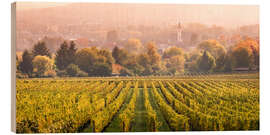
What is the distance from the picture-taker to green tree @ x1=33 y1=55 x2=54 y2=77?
1502cm

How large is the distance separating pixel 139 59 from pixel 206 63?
237 centimetres

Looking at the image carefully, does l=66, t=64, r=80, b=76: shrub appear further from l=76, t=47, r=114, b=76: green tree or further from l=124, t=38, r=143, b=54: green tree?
l=124, t=38, r=143, b=54: green tree

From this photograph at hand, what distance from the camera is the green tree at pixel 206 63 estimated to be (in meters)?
15.4

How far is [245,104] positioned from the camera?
1508cm

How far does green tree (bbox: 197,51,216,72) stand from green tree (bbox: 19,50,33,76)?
5855 millimetres

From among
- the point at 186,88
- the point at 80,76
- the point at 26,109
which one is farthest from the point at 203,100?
the point at 26,109

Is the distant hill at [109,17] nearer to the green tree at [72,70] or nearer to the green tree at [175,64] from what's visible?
the green tree at [72,70]

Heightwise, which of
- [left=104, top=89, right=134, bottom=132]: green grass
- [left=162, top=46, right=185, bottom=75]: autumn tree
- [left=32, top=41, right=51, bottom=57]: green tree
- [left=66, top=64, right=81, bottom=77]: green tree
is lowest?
[left=104, top=89, right=134, bottom=132]: green grass

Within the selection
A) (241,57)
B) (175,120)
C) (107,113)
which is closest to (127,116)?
(107,113)

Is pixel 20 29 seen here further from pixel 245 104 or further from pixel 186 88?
pixel 245 104

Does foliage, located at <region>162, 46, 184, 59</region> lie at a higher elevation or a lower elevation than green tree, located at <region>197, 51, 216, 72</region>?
higher

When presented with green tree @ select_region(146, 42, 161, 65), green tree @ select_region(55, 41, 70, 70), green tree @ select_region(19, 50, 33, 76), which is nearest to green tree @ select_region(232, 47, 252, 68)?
green tree @ select_region(146, 42, 161, 65)

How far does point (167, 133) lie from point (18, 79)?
5111 millimetres

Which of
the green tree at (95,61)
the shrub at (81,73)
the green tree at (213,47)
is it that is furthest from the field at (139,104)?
the green tree at (213,47)
